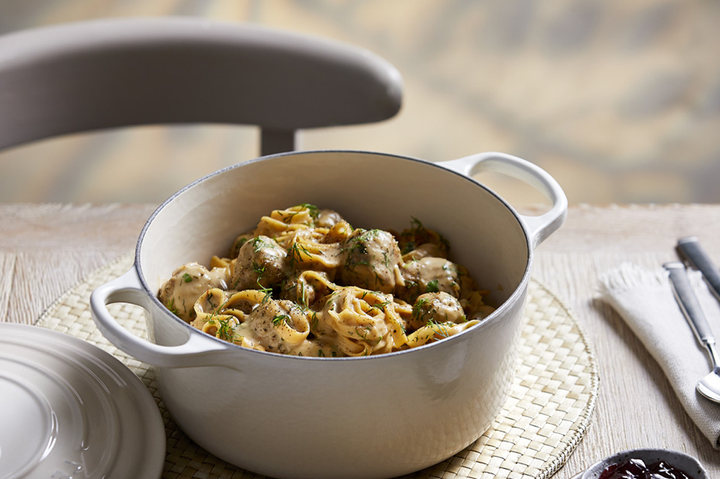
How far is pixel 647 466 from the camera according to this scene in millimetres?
1314

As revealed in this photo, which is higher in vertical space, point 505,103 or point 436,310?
point 436,310

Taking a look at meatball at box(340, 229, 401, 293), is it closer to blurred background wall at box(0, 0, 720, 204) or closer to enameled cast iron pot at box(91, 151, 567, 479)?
enameled cast iron pot at box(91, 151, 567, 479)

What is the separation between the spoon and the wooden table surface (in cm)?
7

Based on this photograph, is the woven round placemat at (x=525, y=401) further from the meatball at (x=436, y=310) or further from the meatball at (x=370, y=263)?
the meatball at (x=370, y=263)

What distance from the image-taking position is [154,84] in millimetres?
2633

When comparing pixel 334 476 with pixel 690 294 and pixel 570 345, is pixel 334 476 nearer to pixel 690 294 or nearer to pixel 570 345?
pixel 570 345

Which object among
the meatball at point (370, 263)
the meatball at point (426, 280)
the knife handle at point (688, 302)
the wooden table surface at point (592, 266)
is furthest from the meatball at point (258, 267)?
the knife handle at point (688, 302)

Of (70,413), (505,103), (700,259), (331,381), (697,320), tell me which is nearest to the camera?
(331,381)

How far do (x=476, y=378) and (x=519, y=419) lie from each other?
0.92 feet

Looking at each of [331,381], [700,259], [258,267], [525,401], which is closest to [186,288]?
[258,267]

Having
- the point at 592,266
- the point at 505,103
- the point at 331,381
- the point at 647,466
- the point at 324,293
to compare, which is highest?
the point at 331,381

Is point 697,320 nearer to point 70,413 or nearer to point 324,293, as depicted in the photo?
point 324,293

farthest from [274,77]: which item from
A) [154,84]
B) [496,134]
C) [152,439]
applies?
[496,134]

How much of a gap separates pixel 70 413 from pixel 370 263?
630 mm
